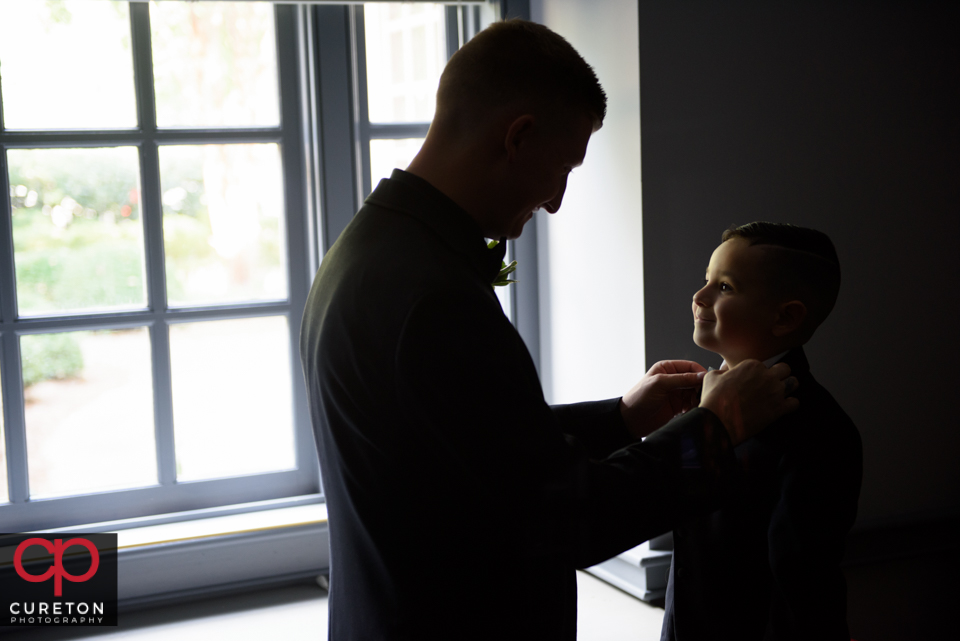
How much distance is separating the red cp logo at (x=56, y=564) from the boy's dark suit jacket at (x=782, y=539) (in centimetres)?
156

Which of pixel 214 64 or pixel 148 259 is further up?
pixel 214 64

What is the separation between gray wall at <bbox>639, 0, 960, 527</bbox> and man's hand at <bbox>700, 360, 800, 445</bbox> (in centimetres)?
100

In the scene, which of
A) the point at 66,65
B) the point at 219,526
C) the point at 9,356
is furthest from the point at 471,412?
the point at 66,65

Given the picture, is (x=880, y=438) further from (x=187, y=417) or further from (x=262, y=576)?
(x=187, y=417)

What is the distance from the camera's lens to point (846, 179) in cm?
218

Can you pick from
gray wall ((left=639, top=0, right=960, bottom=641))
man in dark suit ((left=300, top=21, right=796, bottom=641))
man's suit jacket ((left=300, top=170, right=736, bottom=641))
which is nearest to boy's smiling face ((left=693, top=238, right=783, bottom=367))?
man in dark suit ((left=300, top=21, right=796, bottom=641))

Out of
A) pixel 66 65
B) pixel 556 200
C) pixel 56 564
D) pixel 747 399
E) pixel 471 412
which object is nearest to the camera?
pixel 471 412

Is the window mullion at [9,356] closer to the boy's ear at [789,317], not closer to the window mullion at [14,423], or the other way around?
the window mullion at [14,423]

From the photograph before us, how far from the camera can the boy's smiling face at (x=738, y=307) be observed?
1.16 meters

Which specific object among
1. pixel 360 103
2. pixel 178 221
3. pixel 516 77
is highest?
pixel 360 103

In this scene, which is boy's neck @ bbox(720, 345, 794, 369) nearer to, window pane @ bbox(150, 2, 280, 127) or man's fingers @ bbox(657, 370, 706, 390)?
man's fingers @ bbox(657, 370, 706, 390)

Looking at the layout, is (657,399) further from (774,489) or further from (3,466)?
(3,466)

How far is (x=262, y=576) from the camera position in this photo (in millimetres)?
2203

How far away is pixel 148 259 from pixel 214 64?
56cm
